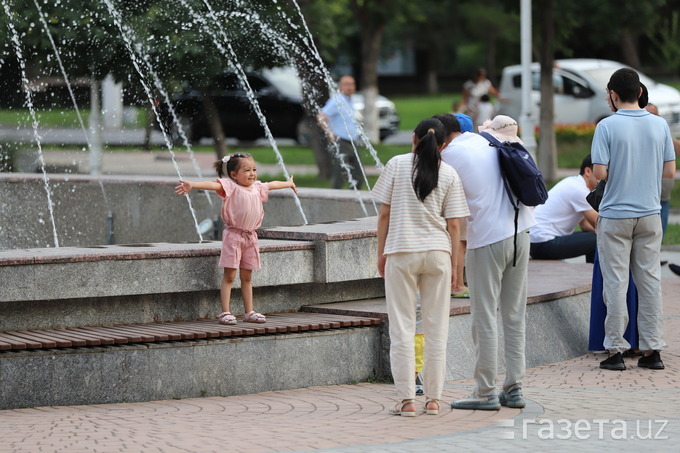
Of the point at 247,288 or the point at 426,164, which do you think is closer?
the point at 426,164

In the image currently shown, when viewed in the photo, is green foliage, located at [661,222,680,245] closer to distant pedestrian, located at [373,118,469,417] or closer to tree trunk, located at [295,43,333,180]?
tree trunk, located at [295,43,333,180]

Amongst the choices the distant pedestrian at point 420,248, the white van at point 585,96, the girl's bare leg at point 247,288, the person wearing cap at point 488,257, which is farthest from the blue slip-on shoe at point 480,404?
the white van at point 585,96

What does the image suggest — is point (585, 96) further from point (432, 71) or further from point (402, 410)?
point (432, 71)

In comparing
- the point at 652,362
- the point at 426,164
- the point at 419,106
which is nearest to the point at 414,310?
the point at 426,164

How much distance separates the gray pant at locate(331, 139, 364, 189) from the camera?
15.0 meters

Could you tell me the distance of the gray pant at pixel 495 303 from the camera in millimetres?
6652

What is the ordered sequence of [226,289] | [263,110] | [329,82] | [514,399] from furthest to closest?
[263,110] < [329,82] < [226,289] < [514,399]

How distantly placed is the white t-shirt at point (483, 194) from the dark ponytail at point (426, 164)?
0.88 feet

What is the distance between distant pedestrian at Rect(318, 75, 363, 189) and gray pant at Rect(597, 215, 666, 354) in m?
6.90

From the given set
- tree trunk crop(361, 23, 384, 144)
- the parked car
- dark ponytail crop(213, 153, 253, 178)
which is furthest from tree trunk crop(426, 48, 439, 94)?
dark ponytail crop(213, 153, 253, 178)

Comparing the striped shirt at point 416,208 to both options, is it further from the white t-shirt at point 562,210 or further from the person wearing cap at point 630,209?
the white t-shirt at point 562,210

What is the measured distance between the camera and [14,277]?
699 centimetres

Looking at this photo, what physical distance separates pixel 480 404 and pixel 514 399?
21cm

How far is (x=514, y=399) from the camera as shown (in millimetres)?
6758
